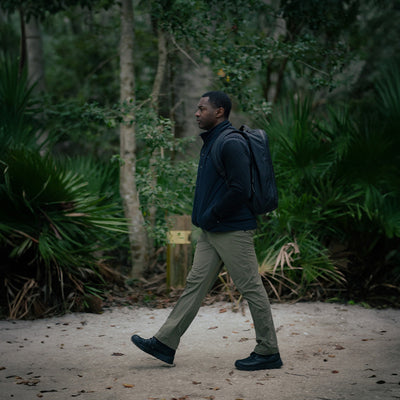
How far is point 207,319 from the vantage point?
6113 mm

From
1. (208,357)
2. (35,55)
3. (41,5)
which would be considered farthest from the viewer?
(35,55)

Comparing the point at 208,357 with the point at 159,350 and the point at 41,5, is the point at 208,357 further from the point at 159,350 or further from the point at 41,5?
the point at 41,5

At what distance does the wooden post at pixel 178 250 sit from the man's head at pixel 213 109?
107 inches

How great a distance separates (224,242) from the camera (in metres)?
4.26

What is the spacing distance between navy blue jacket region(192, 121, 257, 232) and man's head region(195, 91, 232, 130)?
0.05m

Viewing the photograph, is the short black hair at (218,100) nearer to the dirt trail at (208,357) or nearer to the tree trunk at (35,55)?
the dirt trail at (208,357)

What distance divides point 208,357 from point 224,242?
1.11m

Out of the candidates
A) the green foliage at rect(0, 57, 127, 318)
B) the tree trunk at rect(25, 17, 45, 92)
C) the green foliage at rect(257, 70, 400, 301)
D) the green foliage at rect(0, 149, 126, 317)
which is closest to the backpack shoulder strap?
the green foliage at rect(0, 57, 127, 318)

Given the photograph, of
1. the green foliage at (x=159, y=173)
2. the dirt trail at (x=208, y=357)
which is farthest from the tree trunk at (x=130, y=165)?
the dirt trail at (x=208, y=357)

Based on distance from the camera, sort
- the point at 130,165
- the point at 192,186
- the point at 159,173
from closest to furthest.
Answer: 1. the point at 192,186
2. the point at 159,173
3. the point at 130,165

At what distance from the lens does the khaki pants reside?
4.25 m

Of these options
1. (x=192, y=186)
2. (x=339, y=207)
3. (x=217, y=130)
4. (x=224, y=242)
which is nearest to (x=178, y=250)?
(x=192, y=186)

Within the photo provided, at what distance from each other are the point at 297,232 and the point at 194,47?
8.66ft

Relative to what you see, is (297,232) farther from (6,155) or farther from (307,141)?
(6,155)
